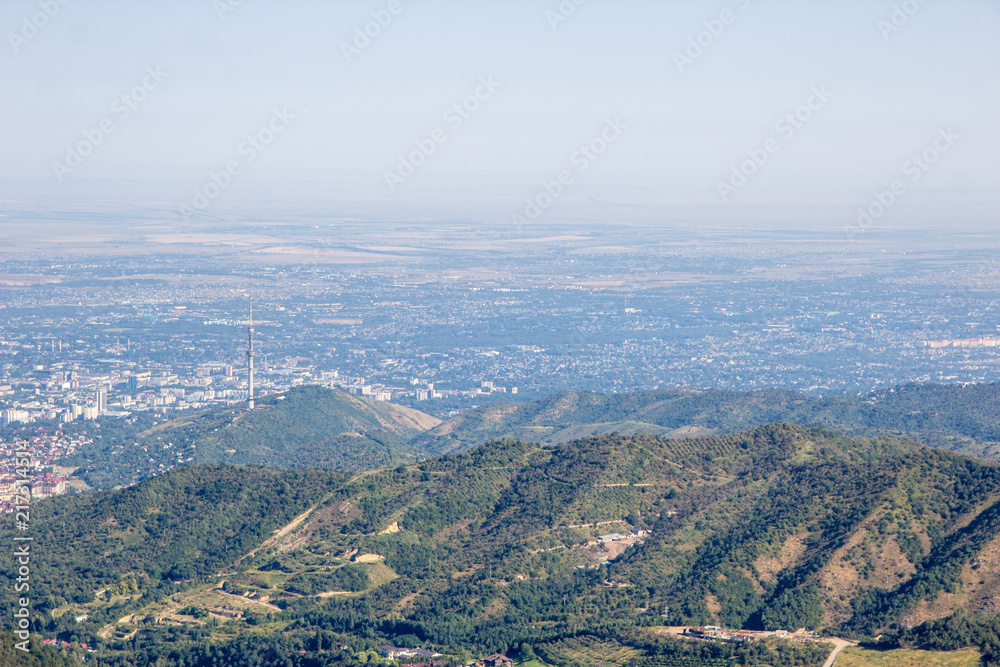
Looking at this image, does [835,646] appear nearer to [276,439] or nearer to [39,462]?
[276,439]

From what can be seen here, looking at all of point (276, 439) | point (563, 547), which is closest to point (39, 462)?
point (276, 439)

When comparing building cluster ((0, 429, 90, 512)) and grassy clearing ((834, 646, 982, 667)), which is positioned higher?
grassy clearing ((834, 646, 982, 667))

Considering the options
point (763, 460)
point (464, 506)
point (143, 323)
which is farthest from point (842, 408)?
point (143, 323)

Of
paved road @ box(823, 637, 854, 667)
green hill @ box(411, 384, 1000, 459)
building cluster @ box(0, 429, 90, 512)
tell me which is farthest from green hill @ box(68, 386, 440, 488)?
paved road @ box(823, 637, 854, 667)

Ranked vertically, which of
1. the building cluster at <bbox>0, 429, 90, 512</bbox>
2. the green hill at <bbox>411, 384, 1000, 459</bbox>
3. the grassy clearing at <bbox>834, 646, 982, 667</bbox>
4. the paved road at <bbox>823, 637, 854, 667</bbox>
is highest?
the grassy clearing at <bbox>834, 646, 982, 667</bbox>

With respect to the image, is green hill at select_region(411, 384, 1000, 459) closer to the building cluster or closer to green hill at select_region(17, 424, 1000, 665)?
green hill at select_region(17, 424, 1000, 665)

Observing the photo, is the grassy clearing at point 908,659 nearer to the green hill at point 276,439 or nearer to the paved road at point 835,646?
the paved road at point 835,646

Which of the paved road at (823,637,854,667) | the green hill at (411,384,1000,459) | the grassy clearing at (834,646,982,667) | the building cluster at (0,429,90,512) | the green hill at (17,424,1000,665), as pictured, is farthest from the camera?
the green hill at (411,384,1000,459)
